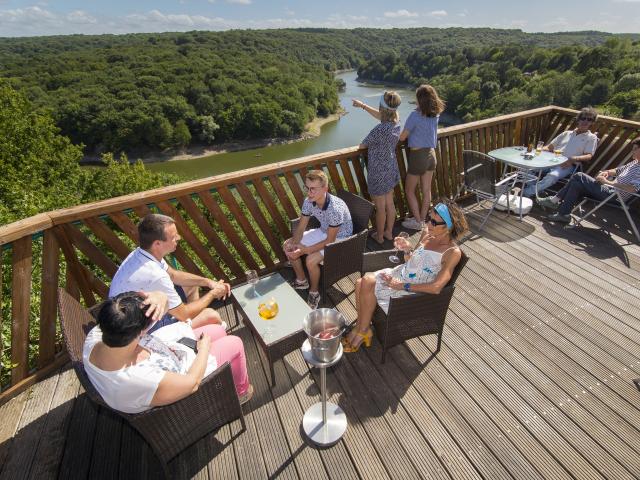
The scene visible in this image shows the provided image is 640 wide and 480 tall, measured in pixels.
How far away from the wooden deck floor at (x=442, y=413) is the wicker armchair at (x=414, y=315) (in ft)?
0.84

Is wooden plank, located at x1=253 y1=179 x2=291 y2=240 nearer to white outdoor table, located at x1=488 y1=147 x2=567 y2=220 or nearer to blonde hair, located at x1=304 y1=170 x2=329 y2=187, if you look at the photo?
blonde hair, located at x1=304 y1=170 x2=329 y2=187

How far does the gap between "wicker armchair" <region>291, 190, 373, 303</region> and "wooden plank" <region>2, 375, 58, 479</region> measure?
87.3 inches

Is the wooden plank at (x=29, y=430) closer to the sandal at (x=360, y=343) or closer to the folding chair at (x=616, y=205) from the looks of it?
the sandal at (x=360, y=343)

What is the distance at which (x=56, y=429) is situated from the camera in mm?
2215

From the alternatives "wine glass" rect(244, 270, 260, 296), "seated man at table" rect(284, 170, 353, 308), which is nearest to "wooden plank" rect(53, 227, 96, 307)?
"wine glass" rect(244, 270, 260, 296)

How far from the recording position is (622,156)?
4637 millimetres

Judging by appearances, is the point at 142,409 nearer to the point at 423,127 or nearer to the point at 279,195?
the point at 279,195

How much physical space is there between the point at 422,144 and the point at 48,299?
12.4ft

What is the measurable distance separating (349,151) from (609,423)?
9.84 ft

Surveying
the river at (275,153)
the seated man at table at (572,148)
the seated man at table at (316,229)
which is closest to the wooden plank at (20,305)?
the seated man at table at (316,229)

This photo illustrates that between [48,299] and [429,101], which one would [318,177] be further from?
[48,299]

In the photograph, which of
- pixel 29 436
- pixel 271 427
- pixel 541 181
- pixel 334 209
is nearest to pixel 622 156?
pixel 541 181

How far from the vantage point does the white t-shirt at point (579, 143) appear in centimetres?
448

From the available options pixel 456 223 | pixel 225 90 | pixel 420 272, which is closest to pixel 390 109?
pixel 456 223
